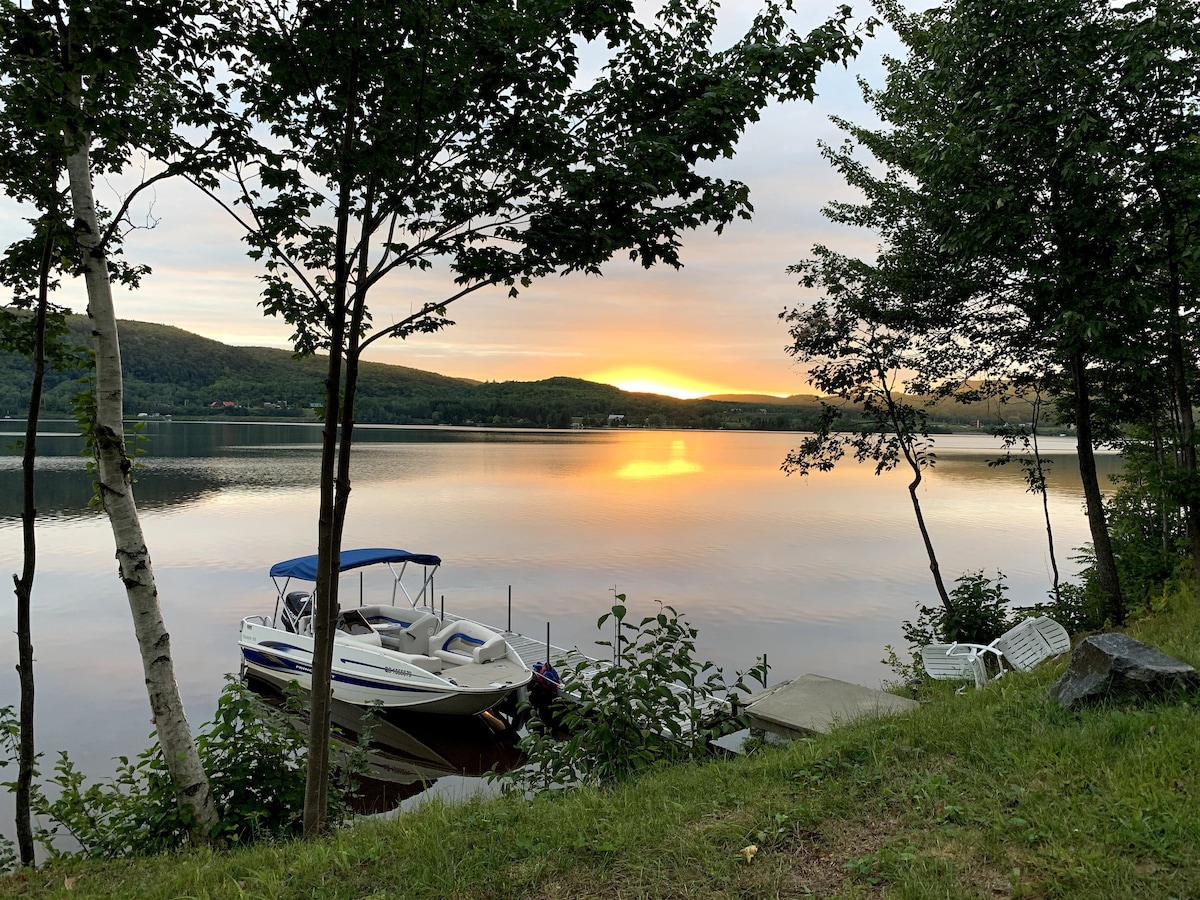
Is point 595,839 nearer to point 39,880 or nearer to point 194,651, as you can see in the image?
point 39,880

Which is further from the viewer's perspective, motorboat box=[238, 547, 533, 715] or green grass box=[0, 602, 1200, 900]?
motorboat box=[238, 547, 533, 715]

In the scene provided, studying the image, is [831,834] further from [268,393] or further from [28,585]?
[268,393]

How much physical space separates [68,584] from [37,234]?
82.4ft

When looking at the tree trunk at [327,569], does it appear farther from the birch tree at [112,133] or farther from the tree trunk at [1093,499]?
the tree trunk at [1093,499]

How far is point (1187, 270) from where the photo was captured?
29.9ft

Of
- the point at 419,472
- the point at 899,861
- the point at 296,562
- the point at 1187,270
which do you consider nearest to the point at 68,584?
the point at 296,562

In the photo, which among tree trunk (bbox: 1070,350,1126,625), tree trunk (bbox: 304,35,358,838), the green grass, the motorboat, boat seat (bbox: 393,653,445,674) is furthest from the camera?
boat seat (bbox: 393,653,445,674)

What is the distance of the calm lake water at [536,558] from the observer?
17469 mm

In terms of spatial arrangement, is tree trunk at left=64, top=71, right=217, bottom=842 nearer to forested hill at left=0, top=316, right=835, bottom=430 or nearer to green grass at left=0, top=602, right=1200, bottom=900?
green grass at left=0, top=602, right=1200, bottom=900

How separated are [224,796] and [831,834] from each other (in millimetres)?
5246

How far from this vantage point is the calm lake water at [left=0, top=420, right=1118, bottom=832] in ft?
57.3

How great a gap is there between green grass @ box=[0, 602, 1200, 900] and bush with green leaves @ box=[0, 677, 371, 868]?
630 mm

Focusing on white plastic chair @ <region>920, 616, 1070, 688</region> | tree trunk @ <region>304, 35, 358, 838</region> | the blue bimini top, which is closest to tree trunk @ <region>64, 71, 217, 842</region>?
tree trunk @ <region>304, 35, 358, 838</region>

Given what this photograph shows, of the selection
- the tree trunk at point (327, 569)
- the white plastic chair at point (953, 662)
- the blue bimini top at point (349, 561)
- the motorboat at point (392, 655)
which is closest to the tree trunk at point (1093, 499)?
the white plastic chair at point (953, 662)
